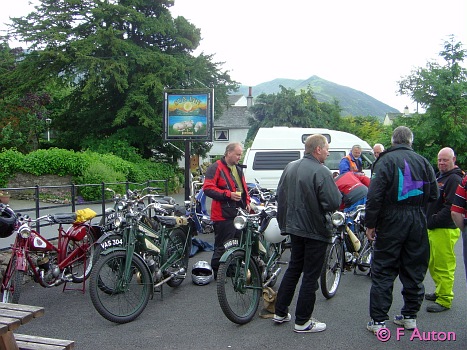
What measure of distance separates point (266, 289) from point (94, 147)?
2223 centimetres

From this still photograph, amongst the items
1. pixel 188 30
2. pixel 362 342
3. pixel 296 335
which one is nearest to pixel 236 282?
pixel 296 335

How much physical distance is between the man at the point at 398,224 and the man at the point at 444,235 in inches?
32.5

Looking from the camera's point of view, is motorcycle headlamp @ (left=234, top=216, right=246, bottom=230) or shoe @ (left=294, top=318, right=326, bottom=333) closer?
shoe @ (left=294, top=318, right=326, bottom=333)

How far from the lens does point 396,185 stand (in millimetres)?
4711

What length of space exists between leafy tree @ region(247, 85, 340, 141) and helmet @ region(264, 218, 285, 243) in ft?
A: 113

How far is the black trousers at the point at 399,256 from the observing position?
15.5 feet

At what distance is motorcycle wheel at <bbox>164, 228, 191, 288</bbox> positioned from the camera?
6387mm

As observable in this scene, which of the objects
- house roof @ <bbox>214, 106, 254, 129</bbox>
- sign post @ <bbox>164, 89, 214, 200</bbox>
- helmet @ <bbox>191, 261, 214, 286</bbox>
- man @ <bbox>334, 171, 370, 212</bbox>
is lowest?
helmet @ <bbox>191, 261, 214, 286</bbox>

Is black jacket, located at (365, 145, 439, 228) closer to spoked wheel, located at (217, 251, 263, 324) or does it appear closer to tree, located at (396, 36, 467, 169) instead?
spoked wheel, located at (217, 251, 263, 324)

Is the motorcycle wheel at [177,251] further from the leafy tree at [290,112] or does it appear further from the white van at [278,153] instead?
the leafy tree at [290,112]

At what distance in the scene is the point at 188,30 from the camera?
2806 centimetres

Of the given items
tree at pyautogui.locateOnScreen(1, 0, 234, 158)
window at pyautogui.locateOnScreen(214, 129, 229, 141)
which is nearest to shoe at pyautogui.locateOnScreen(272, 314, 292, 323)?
tree at pyautogui.locateOnScreen(1, 0, 234, 158)

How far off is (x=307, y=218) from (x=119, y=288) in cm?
211

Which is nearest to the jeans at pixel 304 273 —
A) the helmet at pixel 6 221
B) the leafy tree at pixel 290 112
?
the helmet at pixel 6 221
